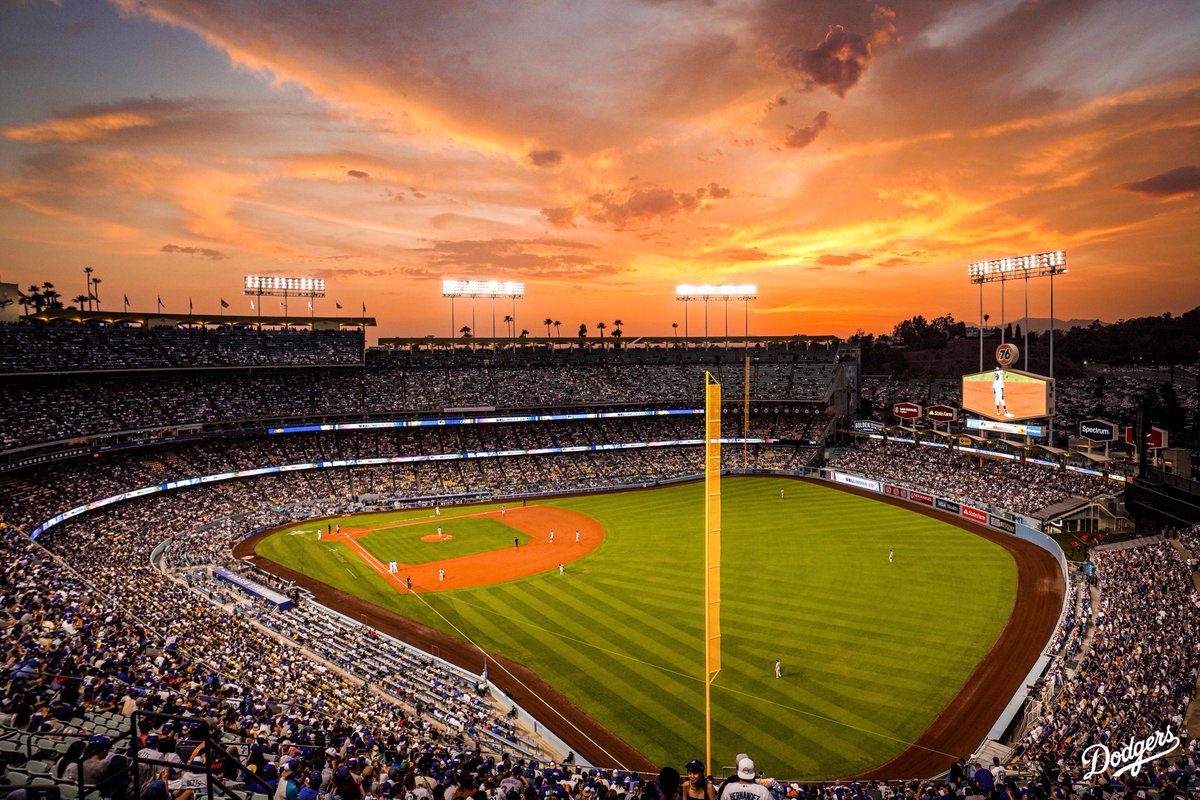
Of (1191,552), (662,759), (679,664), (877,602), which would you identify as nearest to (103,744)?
(662,759)

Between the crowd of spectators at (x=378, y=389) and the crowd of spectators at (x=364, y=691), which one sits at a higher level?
the crowd of spectators at (x=378, y=389)

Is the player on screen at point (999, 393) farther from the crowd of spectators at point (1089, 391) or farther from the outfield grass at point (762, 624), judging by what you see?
the crowd of spectators at point (1089, 391)

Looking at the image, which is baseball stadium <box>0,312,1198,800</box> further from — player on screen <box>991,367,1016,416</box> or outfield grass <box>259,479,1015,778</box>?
player on screen <box>991,367,1016,416</box>

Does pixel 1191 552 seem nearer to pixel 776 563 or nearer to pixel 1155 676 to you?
pixel 1155 676

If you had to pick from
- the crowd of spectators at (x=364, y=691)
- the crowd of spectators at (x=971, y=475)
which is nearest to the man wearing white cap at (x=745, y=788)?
the crowd of spectators at (x=364, y=691)

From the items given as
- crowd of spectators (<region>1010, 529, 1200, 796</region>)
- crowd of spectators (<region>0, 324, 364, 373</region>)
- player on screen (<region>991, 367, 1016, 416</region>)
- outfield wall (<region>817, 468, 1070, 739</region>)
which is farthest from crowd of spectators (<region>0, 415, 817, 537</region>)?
crowd of spectators (<region>1010, 529, 1200, 796</region>)
